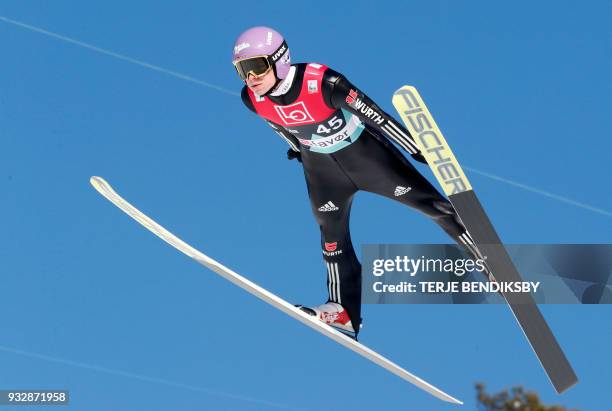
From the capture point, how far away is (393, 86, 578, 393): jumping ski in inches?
268

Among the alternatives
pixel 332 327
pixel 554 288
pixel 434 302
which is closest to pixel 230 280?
pixel 332 327

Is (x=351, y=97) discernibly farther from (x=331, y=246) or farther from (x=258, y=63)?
(x=331, y=246)

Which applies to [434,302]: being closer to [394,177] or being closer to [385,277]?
[385,277]

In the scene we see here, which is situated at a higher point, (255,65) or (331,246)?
(255,65)

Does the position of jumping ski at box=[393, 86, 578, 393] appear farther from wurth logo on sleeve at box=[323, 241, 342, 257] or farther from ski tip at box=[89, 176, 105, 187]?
ski tip at box=[89, 176, 105, 187]

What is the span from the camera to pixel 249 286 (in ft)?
23.2

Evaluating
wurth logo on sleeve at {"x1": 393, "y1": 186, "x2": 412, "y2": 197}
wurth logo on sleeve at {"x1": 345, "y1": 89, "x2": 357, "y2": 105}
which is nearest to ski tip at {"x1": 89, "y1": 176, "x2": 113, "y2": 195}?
wurth logo on sleeve at {"x1": 345, "y1": 89, "x2": 357, "y2": 105}

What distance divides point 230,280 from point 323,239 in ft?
3.17

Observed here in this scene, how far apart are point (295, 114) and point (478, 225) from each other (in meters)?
1.37

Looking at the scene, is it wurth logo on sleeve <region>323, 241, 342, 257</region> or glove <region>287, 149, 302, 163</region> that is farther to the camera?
wurth logo on sleeve <region>323, 241, 342, 257</region>

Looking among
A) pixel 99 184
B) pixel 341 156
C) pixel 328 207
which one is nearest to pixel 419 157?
pixel 341 156

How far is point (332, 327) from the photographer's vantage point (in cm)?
762

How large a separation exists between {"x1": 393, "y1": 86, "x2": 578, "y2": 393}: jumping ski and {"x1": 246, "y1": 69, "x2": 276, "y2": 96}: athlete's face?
0.80m

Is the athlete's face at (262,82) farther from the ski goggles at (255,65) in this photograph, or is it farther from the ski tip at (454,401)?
the ski tip at (454,401)
